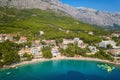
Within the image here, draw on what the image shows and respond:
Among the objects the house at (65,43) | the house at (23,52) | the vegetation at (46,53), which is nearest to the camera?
the house at (23,52)

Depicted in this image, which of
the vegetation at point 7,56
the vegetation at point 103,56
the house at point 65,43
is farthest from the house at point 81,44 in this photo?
the vegetation at point 7,56

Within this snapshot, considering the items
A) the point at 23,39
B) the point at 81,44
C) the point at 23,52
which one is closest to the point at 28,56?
the point at 23,52

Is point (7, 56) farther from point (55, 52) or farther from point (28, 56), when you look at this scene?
point (55, 52)

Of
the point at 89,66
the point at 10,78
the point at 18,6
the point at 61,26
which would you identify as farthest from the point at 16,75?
the point at 18,6

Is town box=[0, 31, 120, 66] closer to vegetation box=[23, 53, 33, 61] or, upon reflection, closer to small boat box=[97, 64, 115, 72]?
vegetation box=[23, 53, 33, 61]

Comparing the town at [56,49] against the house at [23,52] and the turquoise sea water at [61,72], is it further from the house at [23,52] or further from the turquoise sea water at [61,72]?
the turquoise sea water at [61,72]

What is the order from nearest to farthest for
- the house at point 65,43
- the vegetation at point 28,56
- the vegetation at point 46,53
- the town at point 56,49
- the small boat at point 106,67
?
1. the small boat at point 106,67
2. the vegetation at point 28,56
3. the vegetation at point 46,53
4. the town at point 56,49
5. the house at point 65,43

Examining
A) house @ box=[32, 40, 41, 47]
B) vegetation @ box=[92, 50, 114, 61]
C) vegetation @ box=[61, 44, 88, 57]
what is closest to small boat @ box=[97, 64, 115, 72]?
vegetation @ box=[92, 50, 114, 61]

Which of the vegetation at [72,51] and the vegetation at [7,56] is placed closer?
the vegetation at [7,56]
